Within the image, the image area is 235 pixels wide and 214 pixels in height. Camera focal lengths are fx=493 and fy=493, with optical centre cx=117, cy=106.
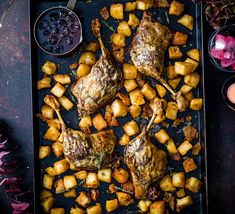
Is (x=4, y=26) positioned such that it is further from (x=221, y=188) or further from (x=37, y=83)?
(x=221, y=188)

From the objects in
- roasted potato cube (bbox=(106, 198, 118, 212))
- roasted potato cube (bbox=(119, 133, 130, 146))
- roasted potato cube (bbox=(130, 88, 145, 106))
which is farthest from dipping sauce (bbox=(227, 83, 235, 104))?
roasted potato cube (bbox=(106, 198, 118, 212))

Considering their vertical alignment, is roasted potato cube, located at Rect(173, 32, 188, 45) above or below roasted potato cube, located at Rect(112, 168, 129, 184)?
above

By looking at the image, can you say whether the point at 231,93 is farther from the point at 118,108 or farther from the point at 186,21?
the point at 118,108

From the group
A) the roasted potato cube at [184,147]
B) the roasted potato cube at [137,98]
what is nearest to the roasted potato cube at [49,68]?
the roasted potato cube at [137,98]

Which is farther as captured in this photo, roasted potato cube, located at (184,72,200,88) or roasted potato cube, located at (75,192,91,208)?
roasted potato cube, located at (75,192,91,208)

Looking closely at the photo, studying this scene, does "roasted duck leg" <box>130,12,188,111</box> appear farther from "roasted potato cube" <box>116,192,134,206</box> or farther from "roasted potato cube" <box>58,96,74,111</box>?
"roasted potato cube" <box>116,192,134,206</box>

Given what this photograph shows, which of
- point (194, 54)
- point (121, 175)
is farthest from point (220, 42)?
point (121, 175)

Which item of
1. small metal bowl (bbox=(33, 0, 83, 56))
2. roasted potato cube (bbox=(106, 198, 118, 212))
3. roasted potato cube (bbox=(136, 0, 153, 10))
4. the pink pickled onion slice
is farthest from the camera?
roasted potato cube (bbox=(106, 198, 118, 212))
